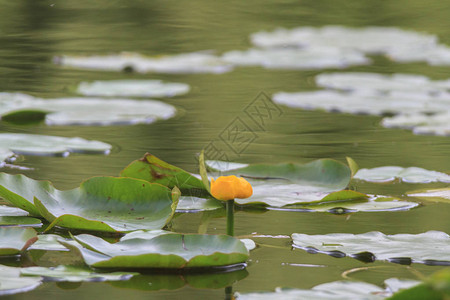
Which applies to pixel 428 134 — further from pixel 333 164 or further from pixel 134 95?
pixel 134 95

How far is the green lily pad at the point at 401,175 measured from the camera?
1.87 m

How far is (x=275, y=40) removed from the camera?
5348mm

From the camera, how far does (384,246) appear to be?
50.3 inches

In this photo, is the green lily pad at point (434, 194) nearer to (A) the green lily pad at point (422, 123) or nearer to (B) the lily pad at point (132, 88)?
(A) the green lily pad at point (422, 123)

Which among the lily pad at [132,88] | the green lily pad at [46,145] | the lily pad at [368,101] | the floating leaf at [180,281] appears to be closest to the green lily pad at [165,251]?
the floating leaf at [180,281]

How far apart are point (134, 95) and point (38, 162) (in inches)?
53.4

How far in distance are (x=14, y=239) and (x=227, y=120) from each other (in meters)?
1.58

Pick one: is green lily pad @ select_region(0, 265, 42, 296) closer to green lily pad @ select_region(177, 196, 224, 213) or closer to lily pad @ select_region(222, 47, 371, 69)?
green lily pad @ select_region(177, 196, 224, 213)

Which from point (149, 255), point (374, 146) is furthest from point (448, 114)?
point (149, 255)

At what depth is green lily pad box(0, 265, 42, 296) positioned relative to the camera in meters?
1.01

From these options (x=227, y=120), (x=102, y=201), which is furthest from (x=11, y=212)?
(x=227, y=120)

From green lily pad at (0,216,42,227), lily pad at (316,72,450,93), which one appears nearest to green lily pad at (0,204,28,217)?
green lily pad at (0,216,42,227)

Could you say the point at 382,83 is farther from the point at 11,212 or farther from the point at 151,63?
the point at 11,212

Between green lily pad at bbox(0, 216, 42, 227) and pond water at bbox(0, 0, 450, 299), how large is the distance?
27cm
